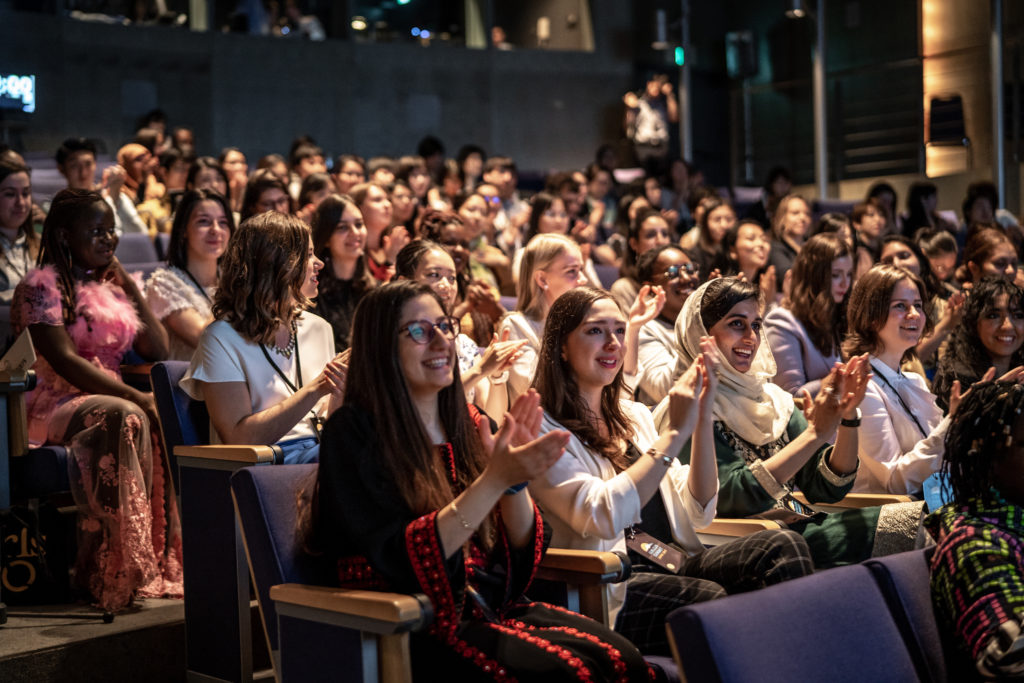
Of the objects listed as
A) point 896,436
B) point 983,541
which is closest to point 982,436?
point 983,541

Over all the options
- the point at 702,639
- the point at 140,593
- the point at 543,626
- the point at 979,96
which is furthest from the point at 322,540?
the point at 979,96

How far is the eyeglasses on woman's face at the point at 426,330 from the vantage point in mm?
2053

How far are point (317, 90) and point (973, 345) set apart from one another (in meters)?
7.70

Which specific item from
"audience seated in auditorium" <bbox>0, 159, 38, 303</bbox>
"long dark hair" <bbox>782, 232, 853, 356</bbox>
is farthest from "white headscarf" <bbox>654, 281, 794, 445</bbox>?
"audience seated in auditorium" <bbox>0, 159, 38, 303</bbox>

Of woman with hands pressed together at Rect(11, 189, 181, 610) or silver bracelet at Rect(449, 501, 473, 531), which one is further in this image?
woman with hands pressed together at Rect(11, 189, 181, 610)

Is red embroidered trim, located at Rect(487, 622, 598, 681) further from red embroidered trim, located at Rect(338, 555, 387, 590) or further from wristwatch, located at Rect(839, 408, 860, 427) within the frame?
wristwatch, located at Rect(839, 408, 860, 427)

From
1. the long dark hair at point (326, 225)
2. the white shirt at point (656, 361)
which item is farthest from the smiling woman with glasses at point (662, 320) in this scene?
the long dark hair at point (326, 225)

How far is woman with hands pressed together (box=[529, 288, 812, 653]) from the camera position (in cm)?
227

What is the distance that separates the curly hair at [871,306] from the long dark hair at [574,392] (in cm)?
117

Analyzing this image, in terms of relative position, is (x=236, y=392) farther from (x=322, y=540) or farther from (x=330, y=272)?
(x=330, y=272)

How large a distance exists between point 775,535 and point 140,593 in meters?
1.80

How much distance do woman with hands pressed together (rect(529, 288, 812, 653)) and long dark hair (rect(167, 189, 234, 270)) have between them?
5.31 ft

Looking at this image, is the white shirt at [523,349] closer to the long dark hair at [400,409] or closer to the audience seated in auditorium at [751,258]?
the long dark hair at [400,409]

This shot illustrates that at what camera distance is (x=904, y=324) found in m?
3.36
